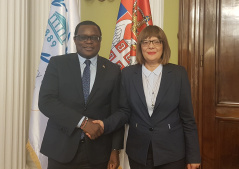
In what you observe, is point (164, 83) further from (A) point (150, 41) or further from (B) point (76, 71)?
(B) point (76, 71)

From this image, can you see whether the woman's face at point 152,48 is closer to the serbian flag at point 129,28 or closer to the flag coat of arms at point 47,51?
the serbian flag at point 129,28

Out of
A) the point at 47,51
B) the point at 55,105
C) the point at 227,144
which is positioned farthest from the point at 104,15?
the point at 227,144

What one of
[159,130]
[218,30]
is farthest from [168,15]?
[159,130]

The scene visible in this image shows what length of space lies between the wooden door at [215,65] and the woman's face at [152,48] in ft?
2.88

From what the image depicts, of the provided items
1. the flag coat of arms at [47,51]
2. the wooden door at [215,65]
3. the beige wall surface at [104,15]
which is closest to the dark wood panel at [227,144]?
the wooden door at [215,65]

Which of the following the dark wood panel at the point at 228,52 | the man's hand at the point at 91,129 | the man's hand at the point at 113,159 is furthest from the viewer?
the dark wood panel at the point at 228,52

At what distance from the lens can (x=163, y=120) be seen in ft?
4.48

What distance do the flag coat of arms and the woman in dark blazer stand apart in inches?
32.0

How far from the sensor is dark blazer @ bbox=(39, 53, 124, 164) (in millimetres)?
1302

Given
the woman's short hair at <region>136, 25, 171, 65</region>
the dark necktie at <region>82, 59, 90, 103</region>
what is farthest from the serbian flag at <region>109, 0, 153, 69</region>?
the dark necktie at <region>82, 59, 90, 103</region>

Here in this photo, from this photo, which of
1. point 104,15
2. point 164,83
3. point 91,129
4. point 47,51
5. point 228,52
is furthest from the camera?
point 104,15

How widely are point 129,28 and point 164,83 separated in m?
0.84

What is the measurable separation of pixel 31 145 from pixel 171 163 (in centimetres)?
122

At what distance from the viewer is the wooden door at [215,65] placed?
2191 millimetres
